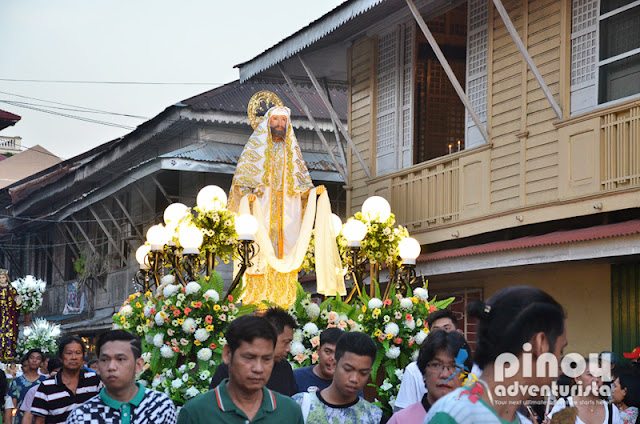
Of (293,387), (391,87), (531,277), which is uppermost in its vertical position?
(391,87)

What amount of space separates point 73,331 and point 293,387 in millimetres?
24805

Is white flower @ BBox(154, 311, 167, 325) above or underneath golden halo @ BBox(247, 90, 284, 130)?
underneath

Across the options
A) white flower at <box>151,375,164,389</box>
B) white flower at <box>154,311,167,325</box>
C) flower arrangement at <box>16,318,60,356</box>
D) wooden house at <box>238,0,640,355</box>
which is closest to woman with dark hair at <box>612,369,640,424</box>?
wooden house at <box>238,0,640,355</box>

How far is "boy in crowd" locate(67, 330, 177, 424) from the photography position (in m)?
5.52

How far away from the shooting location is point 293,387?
7.42 meters

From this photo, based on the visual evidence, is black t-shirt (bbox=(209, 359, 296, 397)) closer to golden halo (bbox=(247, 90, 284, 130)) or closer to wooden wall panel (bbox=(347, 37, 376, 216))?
golden halo (bbox=(247, 90, 284, 130))

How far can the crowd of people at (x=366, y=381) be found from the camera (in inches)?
131

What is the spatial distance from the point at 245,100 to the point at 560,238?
596 inches

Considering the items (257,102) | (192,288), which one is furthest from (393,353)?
(257,102)

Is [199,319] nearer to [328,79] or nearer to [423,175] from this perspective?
[423,175]

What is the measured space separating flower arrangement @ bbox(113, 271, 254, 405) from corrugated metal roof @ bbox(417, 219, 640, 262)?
3.67 metres

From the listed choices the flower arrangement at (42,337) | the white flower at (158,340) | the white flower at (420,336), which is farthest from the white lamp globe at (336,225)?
the flower arrangement at (42,337)

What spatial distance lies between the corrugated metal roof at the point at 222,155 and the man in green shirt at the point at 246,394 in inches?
638

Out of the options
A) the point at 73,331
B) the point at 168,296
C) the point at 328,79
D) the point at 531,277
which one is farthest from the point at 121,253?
the point at 168,296
